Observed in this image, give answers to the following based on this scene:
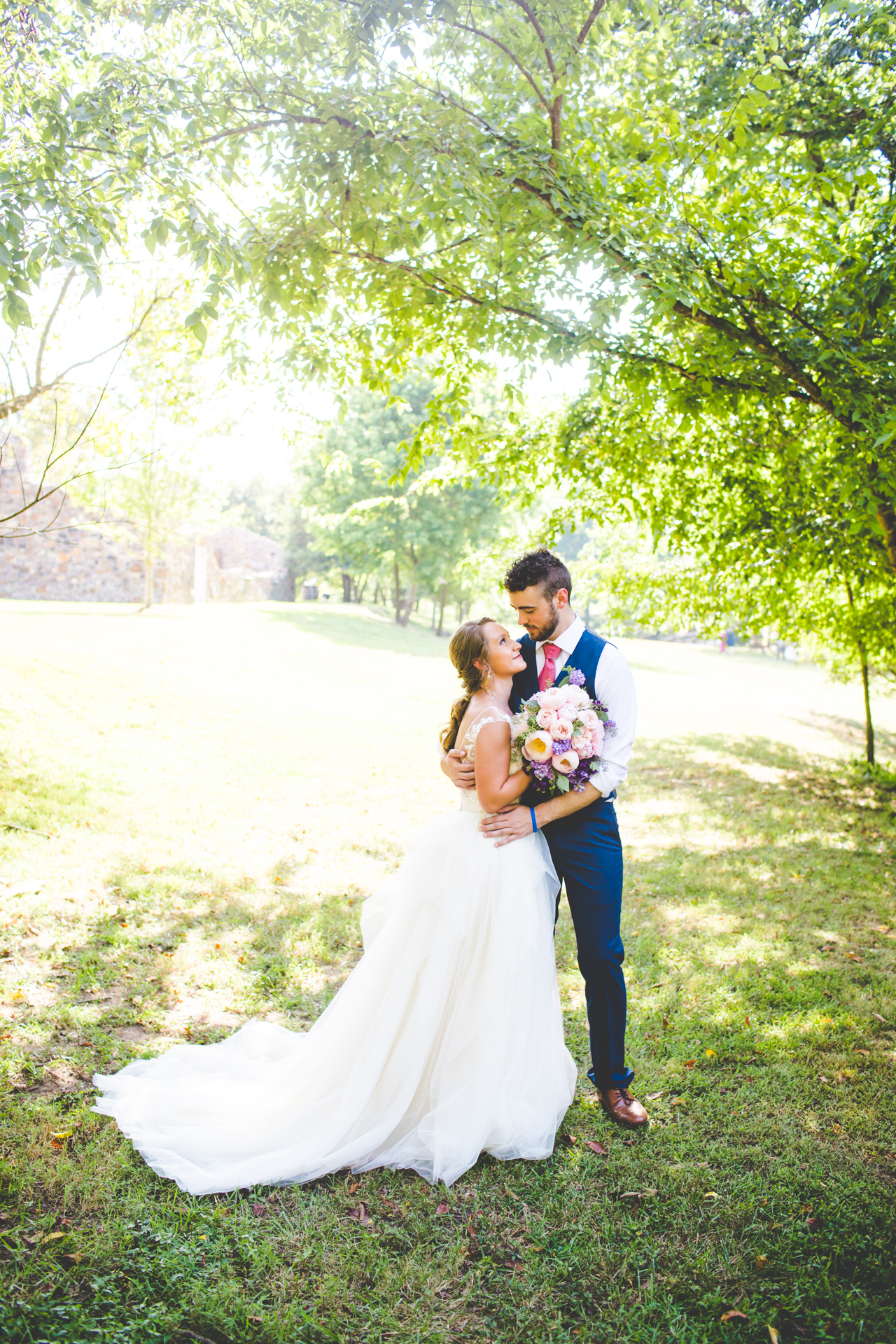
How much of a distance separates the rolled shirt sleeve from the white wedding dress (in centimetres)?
52

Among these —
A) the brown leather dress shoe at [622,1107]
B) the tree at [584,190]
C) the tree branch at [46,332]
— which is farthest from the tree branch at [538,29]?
the brown leather dress shoe at [622,1107]

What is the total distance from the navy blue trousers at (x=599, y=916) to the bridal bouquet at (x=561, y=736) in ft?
0.90

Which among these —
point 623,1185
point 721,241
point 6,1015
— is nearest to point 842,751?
point 721,241

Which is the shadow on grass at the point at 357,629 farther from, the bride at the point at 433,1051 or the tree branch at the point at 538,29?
the bride at the point at 433,1051

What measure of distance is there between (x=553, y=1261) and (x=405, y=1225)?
0.60 m

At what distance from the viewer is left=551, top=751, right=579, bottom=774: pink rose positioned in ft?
11.2

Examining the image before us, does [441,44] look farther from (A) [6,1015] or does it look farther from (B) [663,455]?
A: (A) [6,1015]

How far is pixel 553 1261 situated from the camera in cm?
294

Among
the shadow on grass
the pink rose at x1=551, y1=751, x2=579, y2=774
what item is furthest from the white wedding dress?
the shadow on grass

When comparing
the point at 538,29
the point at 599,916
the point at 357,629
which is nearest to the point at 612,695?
the point at 599,916

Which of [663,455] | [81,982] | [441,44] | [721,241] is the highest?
[441,44]

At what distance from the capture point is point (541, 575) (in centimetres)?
375

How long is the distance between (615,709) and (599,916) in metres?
1.01

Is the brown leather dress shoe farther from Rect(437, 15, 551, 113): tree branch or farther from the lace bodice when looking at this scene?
Rect(437, 15, 551, 113): tree branch
